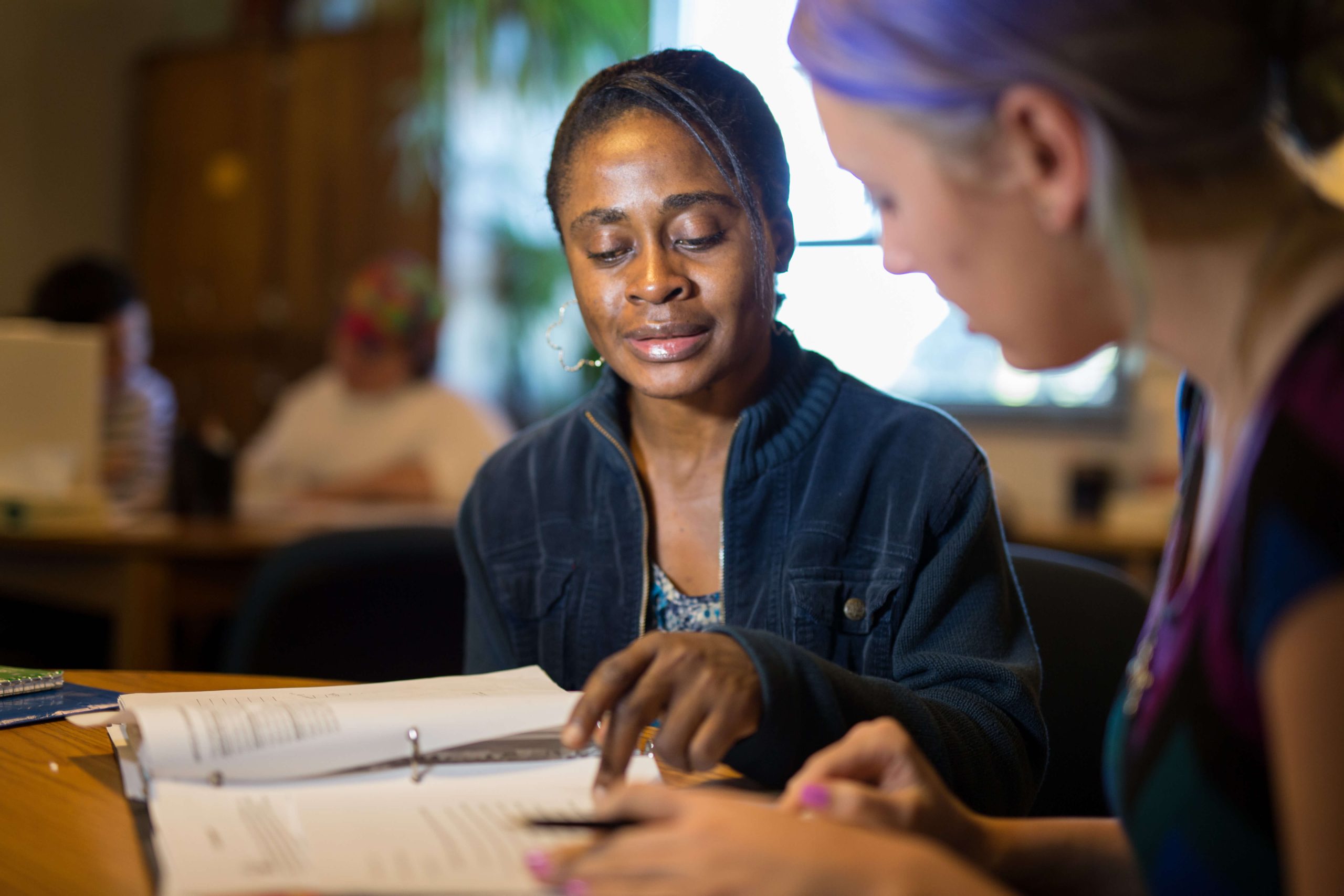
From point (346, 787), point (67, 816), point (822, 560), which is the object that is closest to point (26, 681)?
point (67, 816)

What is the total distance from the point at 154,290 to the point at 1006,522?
4.01 metres

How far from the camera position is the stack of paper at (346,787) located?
603 millimetres

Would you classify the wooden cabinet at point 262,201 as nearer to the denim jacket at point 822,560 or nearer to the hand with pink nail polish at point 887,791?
the denim jacket at point 822,560

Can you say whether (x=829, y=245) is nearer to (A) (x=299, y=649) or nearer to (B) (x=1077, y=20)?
(A) (x=299, y=649)

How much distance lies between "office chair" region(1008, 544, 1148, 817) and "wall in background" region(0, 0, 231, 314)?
4.91 m

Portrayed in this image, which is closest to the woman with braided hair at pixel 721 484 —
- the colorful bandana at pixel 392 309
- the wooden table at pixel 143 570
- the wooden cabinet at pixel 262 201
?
the wooden table at pixel 143 570

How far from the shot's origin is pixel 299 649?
1.79 metres

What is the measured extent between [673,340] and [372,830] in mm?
563

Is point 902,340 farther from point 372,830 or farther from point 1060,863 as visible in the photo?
point 372,830

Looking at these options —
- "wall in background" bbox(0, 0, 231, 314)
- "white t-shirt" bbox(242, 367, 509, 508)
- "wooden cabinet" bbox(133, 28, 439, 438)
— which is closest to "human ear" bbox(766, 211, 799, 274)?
"white t-shirt" bbox(242, 367, 509, 508)

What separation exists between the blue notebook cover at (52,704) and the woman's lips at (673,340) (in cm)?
52

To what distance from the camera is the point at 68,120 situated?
5297mm

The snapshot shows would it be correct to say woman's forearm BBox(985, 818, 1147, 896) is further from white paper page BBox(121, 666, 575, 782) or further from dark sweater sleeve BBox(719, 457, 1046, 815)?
white paper page BBox(121, 666, 575, 782)

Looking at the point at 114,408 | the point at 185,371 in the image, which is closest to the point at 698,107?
the point at 114,408
